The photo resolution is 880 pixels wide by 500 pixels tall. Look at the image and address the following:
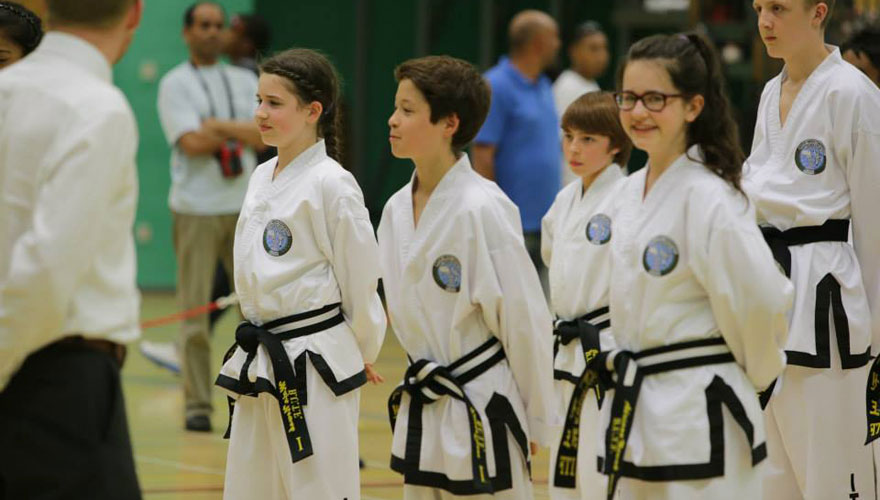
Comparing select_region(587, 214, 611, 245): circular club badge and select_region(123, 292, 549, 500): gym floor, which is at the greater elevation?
select_region(587, 214, 611, 245): circular club badge

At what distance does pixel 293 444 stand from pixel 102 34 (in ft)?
5.22

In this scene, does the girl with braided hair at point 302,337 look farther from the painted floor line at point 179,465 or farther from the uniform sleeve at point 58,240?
the painted floor line at point 179,465

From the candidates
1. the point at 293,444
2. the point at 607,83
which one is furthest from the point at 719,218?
the point at 607,83

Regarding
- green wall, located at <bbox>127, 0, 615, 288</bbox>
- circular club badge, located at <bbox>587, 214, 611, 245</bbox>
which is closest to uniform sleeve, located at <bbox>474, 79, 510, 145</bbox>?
circular club badge, located at <bbox>587, 214, 611, 245</bbox>

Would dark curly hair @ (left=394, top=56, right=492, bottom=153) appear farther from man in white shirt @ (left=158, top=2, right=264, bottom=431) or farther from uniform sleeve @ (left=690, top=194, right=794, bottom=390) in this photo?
man in white shirt @ (left=158, top=2, right=264, bottom=431)

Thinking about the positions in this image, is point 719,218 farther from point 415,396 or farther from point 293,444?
point 293,444

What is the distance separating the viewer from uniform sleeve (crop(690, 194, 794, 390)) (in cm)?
349

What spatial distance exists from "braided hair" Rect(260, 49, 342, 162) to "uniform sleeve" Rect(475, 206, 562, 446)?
0.85 m

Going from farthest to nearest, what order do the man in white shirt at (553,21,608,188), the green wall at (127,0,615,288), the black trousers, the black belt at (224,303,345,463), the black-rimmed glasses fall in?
the green wall at (127,0,615,288) → the man in white shirt at (553,21,608,188) → the black belt at (224,303,345,463) → the black-rimmed glasses → the black trousers

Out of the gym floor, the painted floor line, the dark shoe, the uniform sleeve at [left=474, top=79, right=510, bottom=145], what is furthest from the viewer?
the uniform sleeve at [left=474, top=79, right=510, bottom=145]

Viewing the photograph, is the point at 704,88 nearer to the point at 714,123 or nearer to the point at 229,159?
the point at 714,123

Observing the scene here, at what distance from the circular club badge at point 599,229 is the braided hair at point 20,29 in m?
2.12

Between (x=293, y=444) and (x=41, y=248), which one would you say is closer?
(x=41, y=248)

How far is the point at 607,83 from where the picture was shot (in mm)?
16359
